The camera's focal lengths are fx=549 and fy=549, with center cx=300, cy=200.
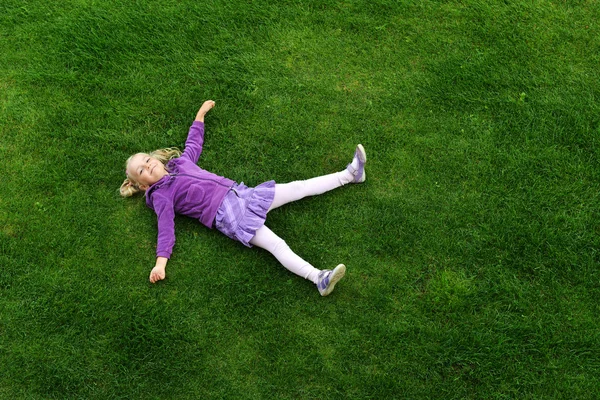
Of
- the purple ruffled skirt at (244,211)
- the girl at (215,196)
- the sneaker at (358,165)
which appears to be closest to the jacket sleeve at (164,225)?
the girl at (215,196)

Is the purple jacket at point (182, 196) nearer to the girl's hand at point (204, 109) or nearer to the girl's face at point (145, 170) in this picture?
the girl's face at point (145, 170)

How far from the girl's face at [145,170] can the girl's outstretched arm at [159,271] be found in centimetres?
71

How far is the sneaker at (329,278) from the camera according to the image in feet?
13.9

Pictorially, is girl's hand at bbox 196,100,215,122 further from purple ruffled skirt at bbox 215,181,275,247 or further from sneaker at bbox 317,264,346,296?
sneaker at bbox 317,264,346,296

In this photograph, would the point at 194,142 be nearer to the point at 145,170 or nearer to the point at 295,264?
the point at 145,170

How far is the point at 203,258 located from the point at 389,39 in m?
2.91

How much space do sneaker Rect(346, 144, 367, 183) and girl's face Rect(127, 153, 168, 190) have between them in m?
1.65

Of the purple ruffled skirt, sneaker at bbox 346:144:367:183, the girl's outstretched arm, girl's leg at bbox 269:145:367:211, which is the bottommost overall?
the girl's outstretched arm

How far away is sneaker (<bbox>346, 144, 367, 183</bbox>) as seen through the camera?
4664 mm

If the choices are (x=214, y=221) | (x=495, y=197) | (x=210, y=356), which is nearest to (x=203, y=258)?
(x=214, y=221)

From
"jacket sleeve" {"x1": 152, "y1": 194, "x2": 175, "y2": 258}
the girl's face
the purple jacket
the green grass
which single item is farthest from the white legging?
the girl's face

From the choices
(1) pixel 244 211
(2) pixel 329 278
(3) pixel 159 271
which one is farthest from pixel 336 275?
(3) pixel 159 271

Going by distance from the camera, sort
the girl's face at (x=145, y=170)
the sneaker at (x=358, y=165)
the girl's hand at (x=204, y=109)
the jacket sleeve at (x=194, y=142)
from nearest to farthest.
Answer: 1. the sneaker at (x=358, y=165)
2. the girl's face at (x=145, y=170)
3. the jacket sleeve at (x=194, y=142)
4. the girl's hand at (x=204, y=109)

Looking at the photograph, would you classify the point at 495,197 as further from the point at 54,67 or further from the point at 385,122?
the point at 54,67
